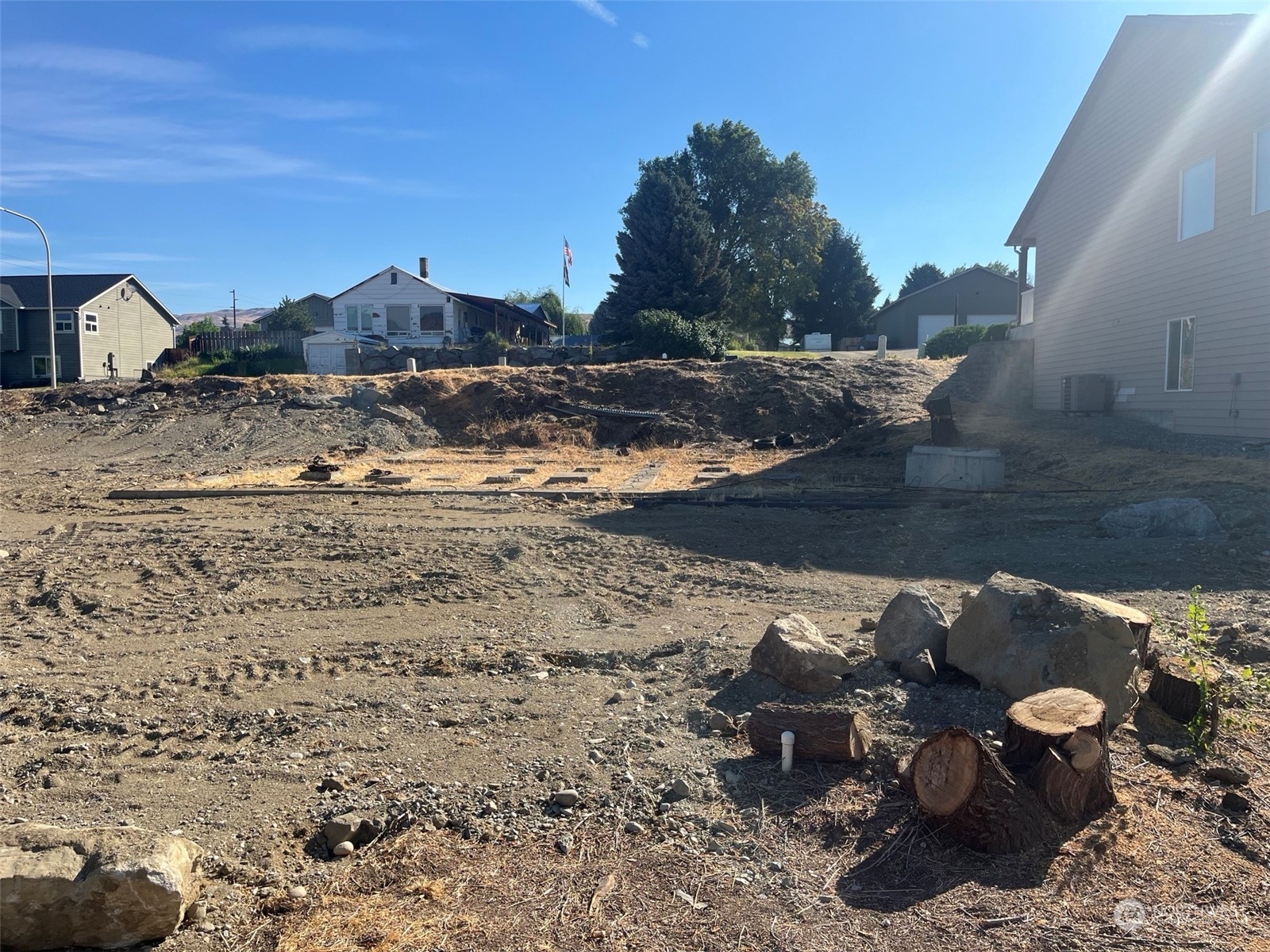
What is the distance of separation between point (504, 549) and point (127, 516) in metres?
6.02

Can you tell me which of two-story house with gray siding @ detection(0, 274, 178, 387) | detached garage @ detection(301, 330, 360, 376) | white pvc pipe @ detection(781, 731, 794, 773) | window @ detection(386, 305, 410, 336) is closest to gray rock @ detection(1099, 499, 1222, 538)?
white pvc pipe @ detection(781, 731, 794, 773)

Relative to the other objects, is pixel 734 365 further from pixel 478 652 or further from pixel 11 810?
pixel 11 810

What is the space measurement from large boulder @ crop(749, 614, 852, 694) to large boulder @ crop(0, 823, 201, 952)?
313 cm

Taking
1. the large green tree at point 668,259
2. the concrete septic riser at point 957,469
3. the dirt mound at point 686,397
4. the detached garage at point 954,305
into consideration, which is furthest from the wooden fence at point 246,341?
the detached garage at point 954,305

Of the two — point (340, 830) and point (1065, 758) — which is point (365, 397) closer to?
point (340, 830)

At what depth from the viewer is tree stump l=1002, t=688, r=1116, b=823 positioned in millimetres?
3648

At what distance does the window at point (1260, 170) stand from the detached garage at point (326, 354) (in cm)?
2857

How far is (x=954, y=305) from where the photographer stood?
51.5 meters

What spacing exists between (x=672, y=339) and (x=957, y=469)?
687 inches

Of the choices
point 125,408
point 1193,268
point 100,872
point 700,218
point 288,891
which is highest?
→ point 700,218

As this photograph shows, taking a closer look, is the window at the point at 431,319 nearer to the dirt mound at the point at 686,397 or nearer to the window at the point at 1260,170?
the dirt mound at the point at 686,397

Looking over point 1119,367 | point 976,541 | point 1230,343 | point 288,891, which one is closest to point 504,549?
point 976,541

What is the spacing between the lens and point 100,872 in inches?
118

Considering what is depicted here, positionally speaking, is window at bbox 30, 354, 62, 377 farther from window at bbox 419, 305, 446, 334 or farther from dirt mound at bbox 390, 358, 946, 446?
→ dirt mound at bbox 390, 358, 946, 446
